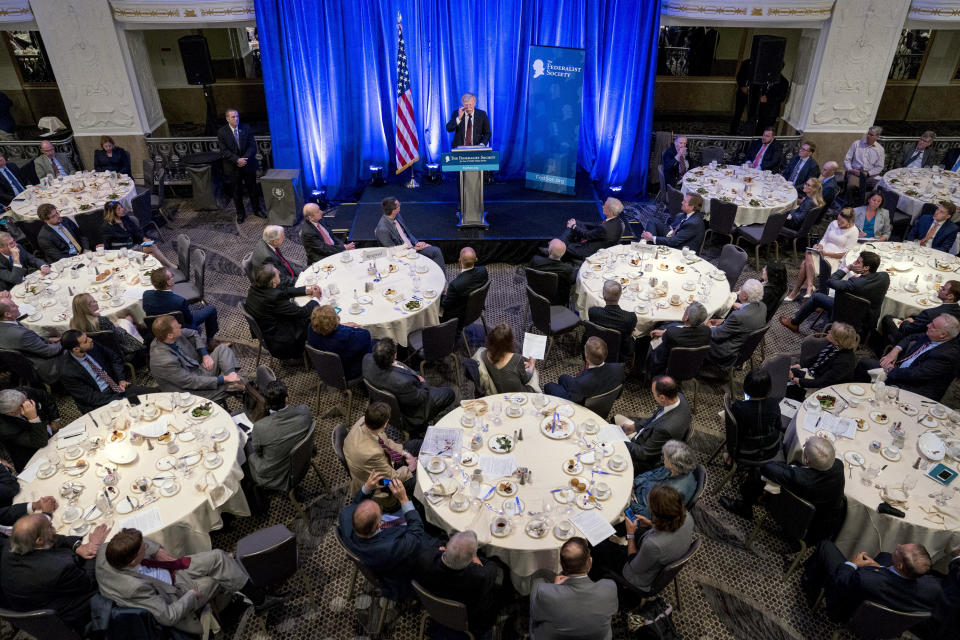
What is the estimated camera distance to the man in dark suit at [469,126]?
1098 centimetres

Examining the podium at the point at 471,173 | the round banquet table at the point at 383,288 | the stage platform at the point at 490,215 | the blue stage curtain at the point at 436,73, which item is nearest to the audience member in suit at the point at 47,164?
the blue stage curtain at the point at 436,73

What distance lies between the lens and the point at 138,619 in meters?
3.98

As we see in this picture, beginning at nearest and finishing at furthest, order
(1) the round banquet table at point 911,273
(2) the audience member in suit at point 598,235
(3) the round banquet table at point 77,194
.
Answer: (1) the round banquet table at point 911,273
(2) the audience member in suit at point 598,235
(3) the round banquet table at point 77,194

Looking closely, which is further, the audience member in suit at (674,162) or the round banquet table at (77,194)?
the audience member in suit at (674,162)

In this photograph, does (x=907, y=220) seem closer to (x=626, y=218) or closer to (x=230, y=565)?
(x=626, y=218)

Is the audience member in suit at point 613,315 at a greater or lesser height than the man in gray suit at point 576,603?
greater

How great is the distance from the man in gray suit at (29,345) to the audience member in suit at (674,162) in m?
8.99

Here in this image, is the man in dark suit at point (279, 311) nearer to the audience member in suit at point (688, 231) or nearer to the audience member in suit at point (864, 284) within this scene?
the audience member in suit at point (688, 231)

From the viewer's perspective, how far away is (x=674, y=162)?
10.9m

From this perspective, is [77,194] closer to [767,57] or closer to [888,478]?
[888,478]

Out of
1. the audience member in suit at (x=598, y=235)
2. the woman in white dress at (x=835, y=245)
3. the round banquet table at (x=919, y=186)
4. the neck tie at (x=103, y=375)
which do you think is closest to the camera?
the neck tie at (x=103, y=375)

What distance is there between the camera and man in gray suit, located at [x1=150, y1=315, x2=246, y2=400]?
5898 millimetres

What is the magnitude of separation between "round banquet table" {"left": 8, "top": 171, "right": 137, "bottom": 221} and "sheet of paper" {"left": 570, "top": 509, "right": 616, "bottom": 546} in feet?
27.9

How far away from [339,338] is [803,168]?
8263 mm
